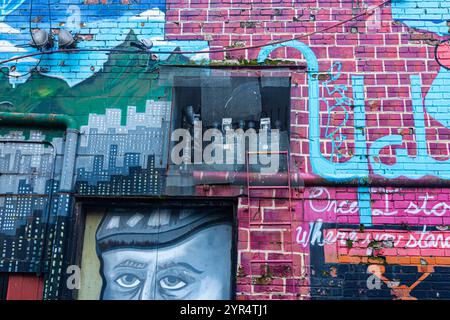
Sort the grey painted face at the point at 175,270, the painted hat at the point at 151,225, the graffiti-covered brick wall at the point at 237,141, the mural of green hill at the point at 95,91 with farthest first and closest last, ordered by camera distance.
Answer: the mural of green hill at the point at 95,91, the painted hat at the point at 151,225, the grey painted face at the point at 175,270, the graffiti-covered brick wall at the point at 237,141

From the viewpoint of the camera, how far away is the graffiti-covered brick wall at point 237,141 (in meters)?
5.08

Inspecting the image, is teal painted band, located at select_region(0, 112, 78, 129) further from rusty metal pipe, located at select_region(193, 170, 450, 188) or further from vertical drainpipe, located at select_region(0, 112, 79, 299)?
rusty metal pipe, located at select_region(193, 170, 450, 188)

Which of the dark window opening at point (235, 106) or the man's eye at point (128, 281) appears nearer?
the man's eye at point (128, 281)

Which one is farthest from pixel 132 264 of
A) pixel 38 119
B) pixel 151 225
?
pixel 38 119

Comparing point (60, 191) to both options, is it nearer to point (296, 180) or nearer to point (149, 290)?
point (149, 290)

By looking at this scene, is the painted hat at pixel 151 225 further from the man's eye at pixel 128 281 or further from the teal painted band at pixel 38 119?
the teal painted band at pixel 38 119

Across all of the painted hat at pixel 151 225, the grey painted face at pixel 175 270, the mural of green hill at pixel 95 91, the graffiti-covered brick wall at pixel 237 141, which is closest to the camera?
the graffiti-covered brick wall at pixel 237 141

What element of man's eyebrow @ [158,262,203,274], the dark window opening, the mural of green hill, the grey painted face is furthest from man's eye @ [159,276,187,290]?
the mural of green hill

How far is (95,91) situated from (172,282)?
2.25 m

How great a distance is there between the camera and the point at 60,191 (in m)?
5.29

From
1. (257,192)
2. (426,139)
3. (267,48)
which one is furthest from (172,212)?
(426,139)

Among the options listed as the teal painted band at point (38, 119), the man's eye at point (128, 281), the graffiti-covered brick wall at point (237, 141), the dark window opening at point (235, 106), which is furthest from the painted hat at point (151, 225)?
the teal painted band at point (38, 119)

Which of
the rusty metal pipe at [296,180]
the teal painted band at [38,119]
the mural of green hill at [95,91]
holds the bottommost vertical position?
the rusty metal pipe at [296,180]
